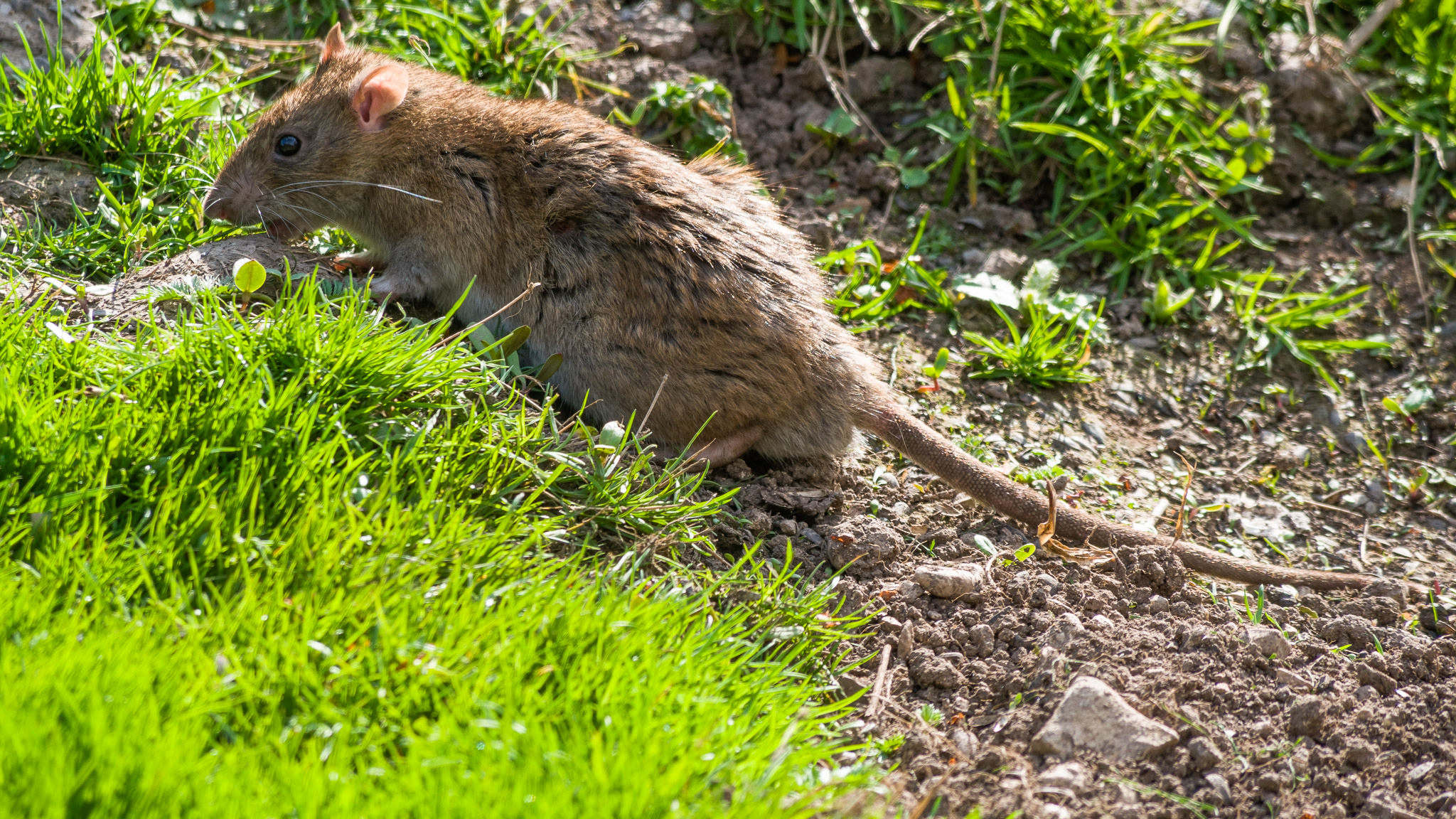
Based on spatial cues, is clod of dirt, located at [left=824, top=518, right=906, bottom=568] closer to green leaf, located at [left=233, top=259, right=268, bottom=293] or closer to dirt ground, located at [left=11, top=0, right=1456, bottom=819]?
dirt ground, located at [left=11, top=0, right=1456, bottom=819]

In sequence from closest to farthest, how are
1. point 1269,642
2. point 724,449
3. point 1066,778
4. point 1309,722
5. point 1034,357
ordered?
point 1066,778 < point 1309,722 < point 1269,642 < point 724,449 < point 1034,357

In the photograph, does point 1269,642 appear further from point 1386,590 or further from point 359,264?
point 359,264

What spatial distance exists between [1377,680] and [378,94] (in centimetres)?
374

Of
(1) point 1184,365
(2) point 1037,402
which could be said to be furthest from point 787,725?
(1) point 1184,365

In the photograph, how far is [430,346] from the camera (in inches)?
132

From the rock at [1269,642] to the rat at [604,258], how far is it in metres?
0.32

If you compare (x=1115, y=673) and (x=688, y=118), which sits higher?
(x=688, y=118)

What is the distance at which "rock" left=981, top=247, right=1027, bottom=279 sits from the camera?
16.3 ft

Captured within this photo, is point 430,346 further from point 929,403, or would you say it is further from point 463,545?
point 929,403

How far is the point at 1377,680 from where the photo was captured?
317cm

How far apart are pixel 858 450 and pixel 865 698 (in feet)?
4.09

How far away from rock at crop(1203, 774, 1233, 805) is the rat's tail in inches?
35.8

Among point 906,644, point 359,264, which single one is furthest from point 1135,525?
point 359,264

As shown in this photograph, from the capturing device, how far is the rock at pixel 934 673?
303 cm
